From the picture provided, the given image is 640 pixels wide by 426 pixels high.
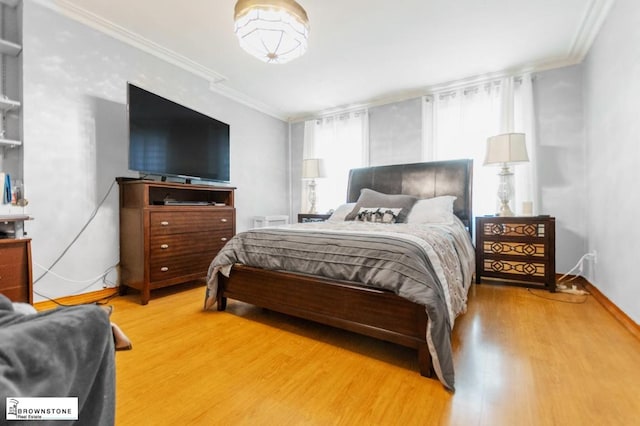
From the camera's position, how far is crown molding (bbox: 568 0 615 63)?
87.7 inches

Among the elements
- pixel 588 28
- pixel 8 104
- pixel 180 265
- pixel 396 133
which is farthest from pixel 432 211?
pixel 8 104

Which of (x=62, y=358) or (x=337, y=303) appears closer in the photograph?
(x=62, y=358)

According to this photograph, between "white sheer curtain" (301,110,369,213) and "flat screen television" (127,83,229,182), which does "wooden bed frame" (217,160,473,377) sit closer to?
"flat screen television" (127,83,229,182)

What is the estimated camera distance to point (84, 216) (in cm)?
247

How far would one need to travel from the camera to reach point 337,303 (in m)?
1.69

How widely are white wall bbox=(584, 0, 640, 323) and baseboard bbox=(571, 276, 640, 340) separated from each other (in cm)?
4

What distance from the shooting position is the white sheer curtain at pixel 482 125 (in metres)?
3.18

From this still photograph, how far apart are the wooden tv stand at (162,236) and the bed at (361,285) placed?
62 centimetres

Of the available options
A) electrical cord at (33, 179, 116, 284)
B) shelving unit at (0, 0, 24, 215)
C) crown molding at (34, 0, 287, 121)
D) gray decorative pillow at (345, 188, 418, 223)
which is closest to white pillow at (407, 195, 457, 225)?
gray decorative pillow at (345, 188, 418, 223)

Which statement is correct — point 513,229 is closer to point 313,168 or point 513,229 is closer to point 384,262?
point 384,262

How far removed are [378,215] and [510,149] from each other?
57.0 inches

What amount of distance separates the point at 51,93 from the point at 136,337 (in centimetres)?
205

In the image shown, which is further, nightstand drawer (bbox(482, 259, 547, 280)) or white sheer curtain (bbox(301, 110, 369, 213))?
white sheer curtain (bbox(301, 110, 369, 213))

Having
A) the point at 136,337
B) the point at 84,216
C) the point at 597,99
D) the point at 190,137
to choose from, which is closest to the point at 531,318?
the point at 597,99
